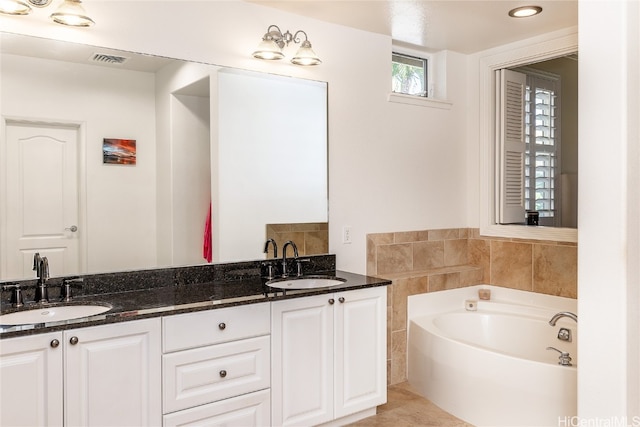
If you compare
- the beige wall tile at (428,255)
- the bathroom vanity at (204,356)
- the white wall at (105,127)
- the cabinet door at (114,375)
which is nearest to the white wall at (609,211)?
the bathroom vanity at (204,356)

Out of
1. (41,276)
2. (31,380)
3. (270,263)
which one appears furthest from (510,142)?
(31,380)

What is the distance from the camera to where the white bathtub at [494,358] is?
9.07 ft

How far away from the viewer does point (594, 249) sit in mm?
2229

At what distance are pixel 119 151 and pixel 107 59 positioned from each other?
46 cm

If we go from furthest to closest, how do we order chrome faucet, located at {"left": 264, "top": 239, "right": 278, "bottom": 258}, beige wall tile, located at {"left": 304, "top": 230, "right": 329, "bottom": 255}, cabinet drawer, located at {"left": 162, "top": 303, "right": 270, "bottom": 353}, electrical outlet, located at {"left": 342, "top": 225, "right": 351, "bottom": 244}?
electrical outlet, located at {"left": 342, "top": 225, "right": 351, "bottom": 244}, beige wall tile, located at {"left": 304, "top": 230, "right": 329, "bottom": 255}, chrome faucet, located at {"left": 264, "top": 239, "right": 278, "bottom": 258}, cabinet drawer, located at {"left": 162, "top": 303, "right": 270, "bottom": 353}

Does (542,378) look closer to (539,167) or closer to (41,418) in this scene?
(539,167)

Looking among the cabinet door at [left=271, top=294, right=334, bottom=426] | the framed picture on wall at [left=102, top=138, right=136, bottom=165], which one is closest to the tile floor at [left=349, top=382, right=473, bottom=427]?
the cabinet door at [left=271, top=294, right=334, bottom=426]

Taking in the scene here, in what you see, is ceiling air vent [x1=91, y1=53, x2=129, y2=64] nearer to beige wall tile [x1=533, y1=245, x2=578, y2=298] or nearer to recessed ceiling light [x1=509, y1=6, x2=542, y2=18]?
recessed ceiling light [x1=509, y1=6, x2=542, y2=18]

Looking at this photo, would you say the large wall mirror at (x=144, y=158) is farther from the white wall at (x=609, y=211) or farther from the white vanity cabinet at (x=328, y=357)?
the white wall at (x=609, y=211)

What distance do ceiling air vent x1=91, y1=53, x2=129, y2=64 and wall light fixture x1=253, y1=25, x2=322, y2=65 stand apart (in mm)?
722

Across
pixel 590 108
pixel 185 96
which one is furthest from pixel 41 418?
pixel 590 108

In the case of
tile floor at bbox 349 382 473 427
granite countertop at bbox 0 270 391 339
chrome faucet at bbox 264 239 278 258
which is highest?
chrome faucet at bbox 264 239 278 258

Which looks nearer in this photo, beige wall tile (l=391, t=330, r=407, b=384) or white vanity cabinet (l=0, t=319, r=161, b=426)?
white vanity cabinet (l=0, t=319, r=161, b=426)

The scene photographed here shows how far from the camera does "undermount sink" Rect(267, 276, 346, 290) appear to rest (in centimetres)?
302
